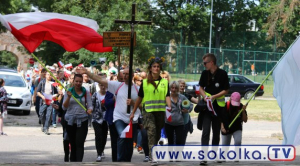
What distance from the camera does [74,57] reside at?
144 feet

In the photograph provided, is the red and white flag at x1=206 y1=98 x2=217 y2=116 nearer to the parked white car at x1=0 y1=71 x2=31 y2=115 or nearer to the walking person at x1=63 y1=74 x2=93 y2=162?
the walking person at x1=63 y1=74 x2=93 y2=162

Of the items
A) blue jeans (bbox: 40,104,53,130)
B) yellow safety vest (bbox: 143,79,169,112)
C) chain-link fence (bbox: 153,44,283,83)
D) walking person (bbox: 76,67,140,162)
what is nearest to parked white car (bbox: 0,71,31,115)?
blue jeans (bbox: 40,104,53,130)

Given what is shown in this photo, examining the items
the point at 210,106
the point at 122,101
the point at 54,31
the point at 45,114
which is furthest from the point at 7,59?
the point at 210,106

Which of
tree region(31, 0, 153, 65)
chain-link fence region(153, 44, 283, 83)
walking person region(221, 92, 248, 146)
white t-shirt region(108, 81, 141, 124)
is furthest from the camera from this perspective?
chain-link fence region(153, 44, 283, 83)

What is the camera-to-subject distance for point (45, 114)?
1902 centimetres

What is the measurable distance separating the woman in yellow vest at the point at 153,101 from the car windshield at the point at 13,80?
1642cm

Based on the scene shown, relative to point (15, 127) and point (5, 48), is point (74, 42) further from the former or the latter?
point (5, 48)

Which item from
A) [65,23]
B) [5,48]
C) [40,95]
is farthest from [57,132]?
[5,48]

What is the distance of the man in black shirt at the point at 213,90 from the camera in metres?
10.8

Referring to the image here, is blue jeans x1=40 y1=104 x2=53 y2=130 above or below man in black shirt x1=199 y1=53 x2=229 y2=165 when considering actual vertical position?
below

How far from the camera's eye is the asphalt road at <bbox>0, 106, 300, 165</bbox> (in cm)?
1241

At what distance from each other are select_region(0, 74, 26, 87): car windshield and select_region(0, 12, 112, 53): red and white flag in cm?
1355

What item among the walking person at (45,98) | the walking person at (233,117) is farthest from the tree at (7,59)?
the walking person at (233,117)

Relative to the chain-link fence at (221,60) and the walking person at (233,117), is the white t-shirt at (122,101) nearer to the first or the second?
the walking person at (233,117)
